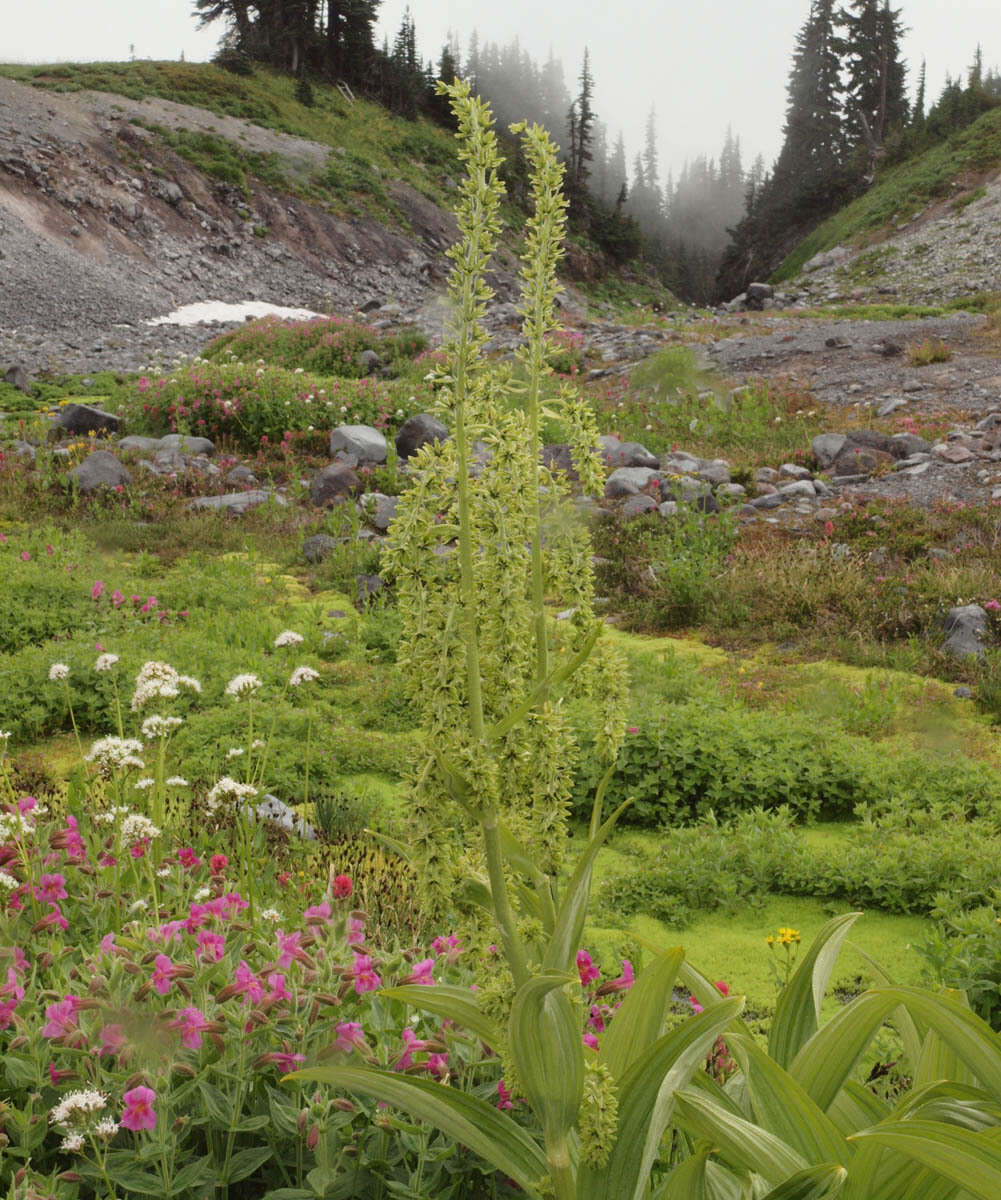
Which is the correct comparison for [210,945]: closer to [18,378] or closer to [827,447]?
[827,447]

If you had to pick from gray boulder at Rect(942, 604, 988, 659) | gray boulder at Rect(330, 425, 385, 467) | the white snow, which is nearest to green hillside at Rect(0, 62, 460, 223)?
the white snow

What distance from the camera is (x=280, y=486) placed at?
14.1 m

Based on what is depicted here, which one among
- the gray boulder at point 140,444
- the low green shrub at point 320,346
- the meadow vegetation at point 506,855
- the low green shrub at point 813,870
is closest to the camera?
the meadow vegetation at point 506,855

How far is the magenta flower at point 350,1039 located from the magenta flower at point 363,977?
0.63ft

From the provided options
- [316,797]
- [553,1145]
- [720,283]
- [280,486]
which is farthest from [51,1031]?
[720,283]

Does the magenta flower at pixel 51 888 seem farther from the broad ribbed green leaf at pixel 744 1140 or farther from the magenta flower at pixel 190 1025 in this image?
the broad ribbed green leaf at pixel 744 1140

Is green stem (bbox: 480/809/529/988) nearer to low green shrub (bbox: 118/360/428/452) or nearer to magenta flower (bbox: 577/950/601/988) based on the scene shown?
magenta flower (bbox: 577/950/601/988)

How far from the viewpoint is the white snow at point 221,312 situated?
3108 centimetres

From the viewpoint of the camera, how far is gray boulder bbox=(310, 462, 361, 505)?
13.1 metres

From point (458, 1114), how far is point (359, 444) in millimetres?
13197

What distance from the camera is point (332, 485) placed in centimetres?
1311

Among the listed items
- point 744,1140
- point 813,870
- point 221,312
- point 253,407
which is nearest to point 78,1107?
point 744,1140

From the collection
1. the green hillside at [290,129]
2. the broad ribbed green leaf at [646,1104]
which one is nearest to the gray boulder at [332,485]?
the broad ribbed green leaf at [646,1104]

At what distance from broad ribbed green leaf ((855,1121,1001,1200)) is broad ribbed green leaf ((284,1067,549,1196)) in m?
0.69
